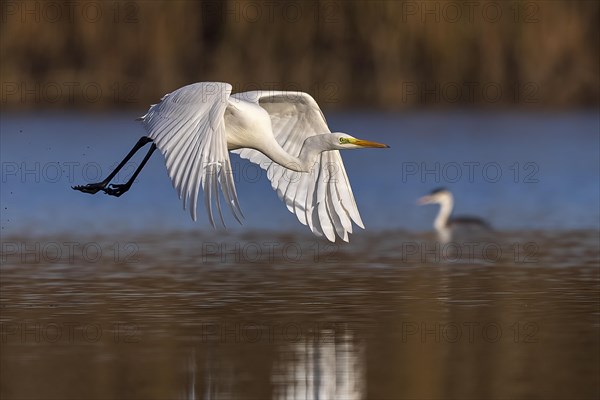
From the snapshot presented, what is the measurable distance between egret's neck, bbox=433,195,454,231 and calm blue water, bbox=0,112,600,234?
34 centimetres

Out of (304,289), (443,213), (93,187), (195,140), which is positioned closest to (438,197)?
(443,213)

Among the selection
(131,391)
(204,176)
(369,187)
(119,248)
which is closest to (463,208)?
(369,187)

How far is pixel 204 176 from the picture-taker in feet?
31.2

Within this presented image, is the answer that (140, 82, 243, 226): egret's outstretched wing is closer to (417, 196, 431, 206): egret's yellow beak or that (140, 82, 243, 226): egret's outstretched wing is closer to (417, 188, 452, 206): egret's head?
(417, 188, 452, 206): egret's head

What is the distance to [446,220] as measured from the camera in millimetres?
18016

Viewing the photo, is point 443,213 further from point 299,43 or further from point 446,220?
point 299,43

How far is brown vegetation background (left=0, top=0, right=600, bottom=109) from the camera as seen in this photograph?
2744 centimetres

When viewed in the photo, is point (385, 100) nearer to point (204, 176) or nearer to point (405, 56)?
point (405, 56)

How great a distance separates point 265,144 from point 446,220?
22.2 ft

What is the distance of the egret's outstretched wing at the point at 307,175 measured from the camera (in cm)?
1152

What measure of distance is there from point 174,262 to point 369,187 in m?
7.56
